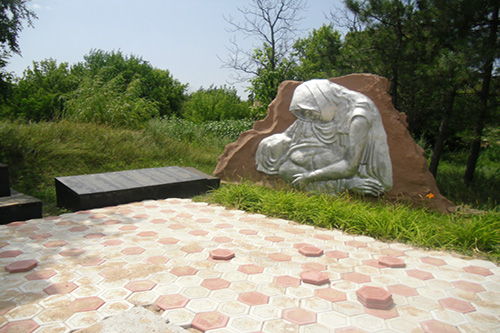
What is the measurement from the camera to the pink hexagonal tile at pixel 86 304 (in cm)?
253

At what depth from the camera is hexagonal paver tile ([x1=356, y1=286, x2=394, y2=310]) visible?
2.62 metres

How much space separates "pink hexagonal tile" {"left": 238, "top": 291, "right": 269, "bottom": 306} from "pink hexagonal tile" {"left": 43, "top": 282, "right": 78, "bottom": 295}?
1.26m

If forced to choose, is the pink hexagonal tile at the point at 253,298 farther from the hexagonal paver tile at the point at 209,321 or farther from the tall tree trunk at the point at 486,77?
the tall tree trunk at the point at 486,77

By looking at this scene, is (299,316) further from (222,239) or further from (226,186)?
(226,186)

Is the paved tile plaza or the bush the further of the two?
the bush

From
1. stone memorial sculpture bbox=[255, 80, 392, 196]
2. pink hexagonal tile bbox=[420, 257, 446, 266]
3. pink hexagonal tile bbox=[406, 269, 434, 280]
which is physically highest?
stone memorial sculpture bbox=[255, 80, 392, 196]

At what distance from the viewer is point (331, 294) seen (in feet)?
9.27

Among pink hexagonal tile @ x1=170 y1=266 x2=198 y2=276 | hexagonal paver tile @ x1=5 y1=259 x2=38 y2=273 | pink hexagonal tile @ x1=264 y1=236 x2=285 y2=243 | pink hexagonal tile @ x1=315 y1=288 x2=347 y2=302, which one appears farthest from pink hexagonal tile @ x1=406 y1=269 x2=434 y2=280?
hexagonal paver tile @ x1=5 y1=259 x2=38 y2=273

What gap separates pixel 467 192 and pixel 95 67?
18961 millimetres

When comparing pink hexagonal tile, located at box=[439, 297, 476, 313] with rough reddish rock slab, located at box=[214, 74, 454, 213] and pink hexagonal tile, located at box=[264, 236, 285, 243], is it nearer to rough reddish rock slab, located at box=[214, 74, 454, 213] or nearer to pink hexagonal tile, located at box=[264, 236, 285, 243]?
pink hexagonal tile, located at box=[264, 236, 285, 243]

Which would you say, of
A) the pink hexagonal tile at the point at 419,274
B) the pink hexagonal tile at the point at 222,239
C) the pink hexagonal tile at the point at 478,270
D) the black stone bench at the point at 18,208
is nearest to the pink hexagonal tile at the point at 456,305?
the pink hexagonal tile at the point at 419,274

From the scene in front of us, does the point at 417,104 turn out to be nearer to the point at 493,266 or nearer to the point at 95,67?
the point at 493,266

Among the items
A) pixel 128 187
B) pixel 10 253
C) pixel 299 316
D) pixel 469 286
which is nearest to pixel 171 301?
pixel 299 316

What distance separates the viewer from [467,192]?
682cm
